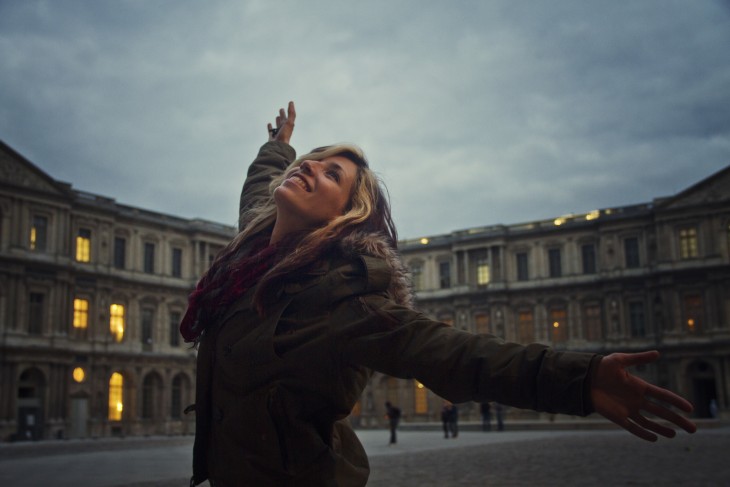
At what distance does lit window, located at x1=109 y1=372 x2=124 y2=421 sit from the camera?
4262cm

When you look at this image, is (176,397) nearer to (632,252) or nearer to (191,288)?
(191,288)

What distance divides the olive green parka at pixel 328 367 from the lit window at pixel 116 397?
43.2 metres

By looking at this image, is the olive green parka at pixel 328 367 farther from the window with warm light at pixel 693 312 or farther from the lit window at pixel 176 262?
the window with warm light at pixel 693 312

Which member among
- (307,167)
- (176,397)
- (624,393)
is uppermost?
(307,167)

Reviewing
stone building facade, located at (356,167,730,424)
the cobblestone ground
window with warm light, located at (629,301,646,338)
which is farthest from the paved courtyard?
window with warm light, located at (629,301,646,338)

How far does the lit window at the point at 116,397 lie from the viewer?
4262 centimetres

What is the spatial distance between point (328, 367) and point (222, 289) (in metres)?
0.53

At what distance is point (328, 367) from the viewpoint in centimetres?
201

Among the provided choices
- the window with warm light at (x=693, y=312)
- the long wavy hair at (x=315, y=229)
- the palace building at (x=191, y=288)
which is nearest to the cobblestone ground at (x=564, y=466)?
the long wavy hair at (x=315, y=229)

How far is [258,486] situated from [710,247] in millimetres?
48123

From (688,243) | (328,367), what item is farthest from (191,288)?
(328,367)

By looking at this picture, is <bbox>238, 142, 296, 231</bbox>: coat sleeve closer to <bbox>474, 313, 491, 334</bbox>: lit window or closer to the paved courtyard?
the paved courtyard

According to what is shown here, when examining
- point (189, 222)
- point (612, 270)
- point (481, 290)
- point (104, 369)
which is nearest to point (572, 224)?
point (612, 270)

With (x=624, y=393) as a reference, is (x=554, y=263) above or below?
above
